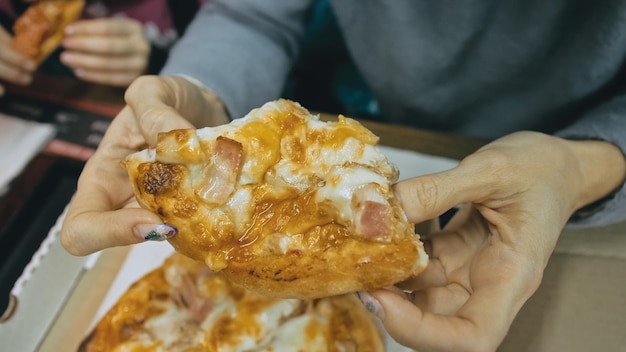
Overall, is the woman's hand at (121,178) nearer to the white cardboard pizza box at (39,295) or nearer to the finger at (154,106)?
the finger at (154,106)

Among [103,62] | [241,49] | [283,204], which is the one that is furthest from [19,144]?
[283,204]

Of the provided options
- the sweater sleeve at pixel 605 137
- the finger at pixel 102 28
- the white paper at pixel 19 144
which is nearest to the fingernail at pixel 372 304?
the sweater sleeve at pixel 605 137

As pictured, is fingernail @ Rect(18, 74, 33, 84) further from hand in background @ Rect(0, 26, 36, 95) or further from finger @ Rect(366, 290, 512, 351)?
finger @ Rect(366, 290, 512, 351)

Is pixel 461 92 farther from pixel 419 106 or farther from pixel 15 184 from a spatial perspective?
pixel 15 184

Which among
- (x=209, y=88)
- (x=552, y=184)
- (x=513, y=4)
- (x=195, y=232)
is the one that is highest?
(x=513, y=4)

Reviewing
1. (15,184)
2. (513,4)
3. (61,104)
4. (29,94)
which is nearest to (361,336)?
(513,4)

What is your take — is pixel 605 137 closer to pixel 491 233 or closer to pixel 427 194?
pixel 491 233
